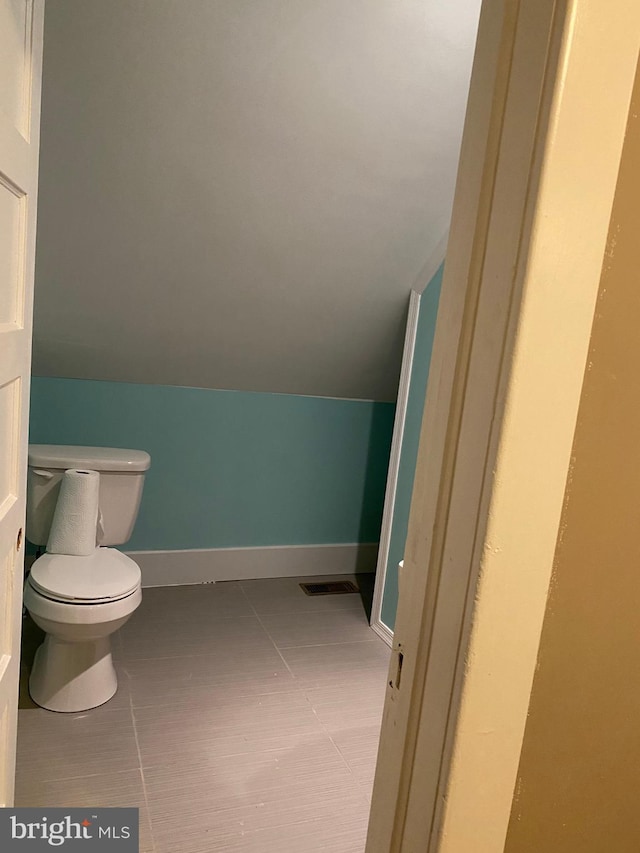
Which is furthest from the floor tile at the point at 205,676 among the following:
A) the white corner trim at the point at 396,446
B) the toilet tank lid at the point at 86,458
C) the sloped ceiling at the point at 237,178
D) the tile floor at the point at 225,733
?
the sloped ceiling at the point at 237,178

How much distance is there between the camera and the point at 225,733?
205cm

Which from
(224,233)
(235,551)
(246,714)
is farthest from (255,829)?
(224,233)

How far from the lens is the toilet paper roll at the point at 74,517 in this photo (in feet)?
7.41

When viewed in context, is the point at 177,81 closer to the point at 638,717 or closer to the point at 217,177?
the point at 217,177

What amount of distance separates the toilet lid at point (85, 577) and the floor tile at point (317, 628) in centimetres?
77

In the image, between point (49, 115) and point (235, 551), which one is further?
point (235, 551)

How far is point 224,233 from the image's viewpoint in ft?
7.54

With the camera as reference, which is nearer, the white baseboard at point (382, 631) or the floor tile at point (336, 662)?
the floor tile at point (336, 662)

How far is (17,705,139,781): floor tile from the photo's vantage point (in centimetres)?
180

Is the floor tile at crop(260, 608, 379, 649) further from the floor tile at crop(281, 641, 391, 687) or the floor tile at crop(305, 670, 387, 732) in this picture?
the floor tile at crop(305, 670, 387, 732)

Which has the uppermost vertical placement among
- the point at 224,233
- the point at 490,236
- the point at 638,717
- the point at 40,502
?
the point at 224,233

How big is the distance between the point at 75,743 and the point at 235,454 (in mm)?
1466

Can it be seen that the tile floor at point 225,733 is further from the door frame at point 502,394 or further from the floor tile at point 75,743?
the door frame at point 502,394

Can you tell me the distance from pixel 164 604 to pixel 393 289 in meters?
1.68
